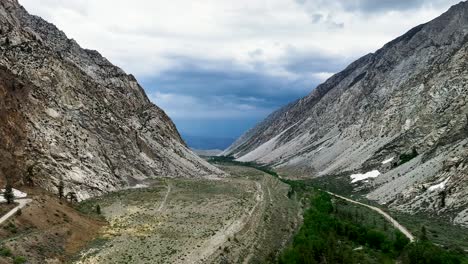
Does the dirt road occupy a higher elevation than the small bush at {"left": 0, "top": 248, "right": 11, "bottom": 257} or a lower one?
higher

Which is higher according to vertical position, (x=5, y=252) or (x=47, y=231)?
(x=47, y=231)

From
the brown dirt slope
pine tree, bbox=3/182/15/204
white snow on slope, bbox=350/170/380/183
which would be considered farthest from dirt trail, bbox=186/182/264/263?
white snow on slope, bbox=350/170/380/183

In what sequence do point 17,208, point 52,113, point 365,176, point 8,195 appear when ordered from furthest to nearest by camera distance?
point 365,176 < point 52,113 < point 8,195 < point 17,208

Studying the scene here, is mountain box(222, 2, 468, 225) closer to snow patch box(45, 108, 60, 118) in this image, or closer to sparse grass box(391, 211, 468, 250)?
sparse grass box(391, 211, 468, 250)

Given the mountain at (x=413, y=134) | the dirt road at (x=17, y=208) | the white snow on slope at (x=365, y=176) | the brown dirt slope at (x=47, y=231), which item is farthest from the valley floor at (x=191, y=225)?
the white snow on slope at (x=365, y=176)

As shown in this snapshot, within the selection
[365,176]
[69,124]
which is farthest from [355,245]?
[365,176]

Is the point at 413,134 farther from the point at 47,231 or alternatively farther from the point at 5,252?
the point at 5,252
